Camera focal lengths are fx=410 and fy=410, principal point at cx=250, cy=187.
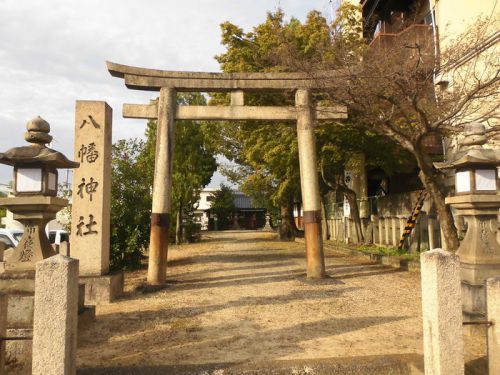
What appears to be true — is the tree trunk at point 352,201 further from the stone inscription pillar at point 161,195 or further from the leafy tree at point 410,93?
the stone inscription pillar at point 161,195

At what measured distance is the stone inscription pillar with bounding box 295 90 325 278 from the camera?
9.62 meters

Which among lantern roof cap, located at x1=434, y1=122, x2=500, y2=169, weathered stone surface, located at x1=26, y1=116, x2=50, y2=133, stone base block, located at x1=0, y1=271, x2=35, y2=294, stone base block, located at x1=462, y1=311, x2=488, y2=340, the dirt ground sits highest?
weathered stone surface, located at x1=26, y1=116, x2=50, y2=133

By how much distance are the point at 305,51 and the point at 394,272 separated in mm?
7893

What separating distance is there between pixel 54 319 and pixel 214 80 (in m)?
7.46

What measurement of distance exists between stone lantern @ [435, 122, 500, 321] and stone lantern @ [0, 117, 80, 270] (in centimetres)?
583

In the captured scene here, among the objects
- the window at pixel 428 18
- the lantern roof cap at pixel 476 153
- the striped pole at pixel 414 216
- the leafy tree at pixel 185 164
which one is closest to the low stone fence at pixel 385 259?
the striped pole at pixel 414 216

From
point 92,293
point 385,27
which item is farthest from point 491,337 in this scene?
point 385,27

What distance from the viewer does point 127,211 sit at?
11281mm

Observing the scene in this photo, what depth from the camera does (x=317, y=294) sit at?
8.00 m

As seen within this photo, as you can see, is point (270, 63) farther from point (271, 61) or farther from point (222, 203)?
point (222, 203)

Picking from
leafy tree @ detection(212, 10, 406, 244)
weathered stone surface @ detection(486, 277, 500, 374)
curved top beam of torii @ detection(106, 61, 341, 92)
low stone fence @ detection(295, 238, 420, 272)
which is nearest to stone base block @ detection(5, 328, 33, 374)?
weathered stone surface @ detection(486, 277, 500, 374)

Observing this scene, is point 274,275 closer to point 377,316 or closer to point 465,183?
point 377,316

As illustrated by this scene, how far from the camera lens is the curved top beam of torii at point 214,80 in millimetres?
9477

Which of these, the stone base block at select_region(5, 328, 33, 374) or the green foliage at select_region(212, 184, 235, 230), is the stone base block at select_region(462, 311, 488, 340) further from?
the green foliage at select_region(212, 184, 235, 230)
